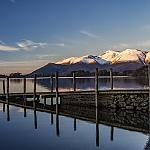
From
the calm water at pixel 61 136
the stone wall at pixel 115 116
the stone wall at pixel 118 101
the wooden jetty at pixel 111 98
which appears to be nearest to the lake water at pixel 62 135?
the calm water at pixel 61 136

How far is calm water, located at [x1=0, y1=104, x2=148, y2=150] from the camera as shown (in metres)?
18.2

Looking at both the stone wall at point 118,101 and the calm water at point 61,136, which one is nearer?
the calm water at point 61,136

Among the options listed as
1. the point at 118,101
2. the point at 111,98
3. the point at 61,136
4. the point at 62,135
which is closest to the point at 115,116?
the point at 118,101

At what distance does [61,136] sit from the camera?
21156 mm

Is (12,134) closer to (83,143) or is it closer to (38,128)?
(38,128)

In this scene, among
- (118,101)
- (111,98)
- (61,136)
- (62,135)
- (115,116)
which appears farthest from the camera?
(111,98)

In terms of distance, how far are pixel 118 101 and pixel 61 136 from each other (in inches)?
410

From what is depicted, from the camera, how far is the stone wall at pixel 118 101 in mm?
29391

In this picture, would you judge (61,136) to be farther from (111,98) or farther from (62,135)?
(111,98)

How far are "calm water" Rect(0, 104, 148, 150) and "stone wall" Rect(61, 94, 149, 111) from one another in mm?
4612

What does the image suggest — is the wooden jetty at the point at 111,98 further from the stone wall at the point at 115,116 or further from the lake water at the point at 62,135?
the lake water at the point at 62,135

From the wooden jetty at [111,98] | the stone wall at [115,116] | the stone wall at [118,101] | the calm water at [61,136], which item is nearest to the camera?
the calm water at [61,136]

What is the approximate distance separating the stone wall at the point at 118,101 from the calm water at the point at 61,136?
461 centimetres

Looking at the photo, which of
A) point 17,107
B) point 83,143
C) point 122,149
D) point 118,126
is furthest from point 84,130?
point 17,107
